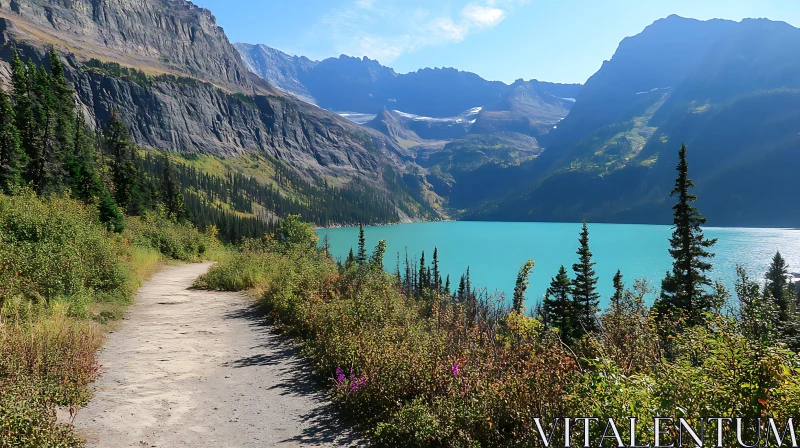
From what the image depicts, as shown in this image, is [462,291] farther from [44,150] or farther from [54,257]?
[54,257]

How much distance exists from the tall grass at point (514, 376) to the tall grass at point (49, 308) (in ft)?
13.3

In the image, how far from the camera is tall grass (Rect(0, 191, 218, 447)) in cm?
457

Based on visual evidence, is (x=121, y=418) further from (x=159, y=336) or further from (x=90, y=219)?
(x=90, y=219)

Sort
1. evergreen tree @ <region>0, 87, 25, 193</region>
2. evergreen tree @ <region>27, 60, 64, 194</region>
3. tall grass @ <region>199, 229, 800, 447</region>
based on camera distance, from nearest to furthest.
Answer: tall grass @ <region>199, 229, 800, 447</region>
evergreen tree @ <region>0, 87, 25, 193</region>
evergreen tree @ <region>27, 60, 64, 194</region>

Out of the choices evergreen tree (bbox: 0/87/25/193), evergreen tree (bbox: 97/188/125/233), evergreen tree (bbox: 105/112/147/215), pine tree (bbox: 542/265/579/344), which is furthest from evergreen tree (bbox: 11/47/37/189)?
pine tree (bbox: 542/265/579/344)

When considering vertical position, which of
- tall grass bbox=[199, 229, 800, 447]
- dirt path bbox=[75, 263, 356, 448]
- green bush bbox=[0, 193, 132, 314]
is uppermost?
green bush bbox=[0, 193, 132, 314]

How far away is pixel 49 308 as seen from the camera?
8.97m

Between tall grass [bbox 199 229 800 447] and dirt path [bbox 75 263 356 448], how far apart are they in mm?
738

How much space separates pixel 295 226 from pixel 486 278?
2127 inches

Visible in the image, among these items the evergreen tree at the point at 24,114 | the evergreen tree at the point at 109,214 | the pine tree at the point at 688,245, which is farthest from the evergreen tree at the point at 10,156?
the pine tree at the point at 688,245

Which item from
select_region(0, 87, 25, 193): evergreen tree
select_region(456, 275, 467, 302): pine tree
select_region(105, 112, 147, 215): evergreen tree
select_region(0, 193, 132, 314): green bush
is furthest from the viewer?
select_region(456, 275, 467, 302): pine tree

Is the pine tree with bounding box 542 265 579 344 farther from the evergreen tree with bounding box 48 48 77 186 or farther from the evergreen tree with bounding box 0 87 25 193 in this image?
the evergreen tree with bounding box 48 48 77 186

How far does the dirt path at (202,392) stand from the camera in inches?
216

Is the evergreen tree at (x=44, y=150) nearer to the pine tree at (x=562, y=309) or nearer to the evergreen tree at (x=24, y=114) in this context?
the evergreen tree at (x=24, y=114)
